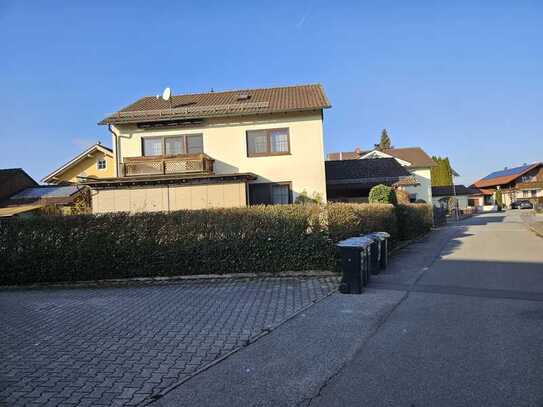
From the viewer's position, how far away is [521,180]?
76.1 meters

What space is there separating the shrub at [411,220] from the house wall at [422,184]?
16919 millimetres

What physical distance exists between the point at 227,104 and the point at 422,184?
92.4ft

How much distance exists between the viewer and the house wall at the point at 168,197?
61.9ft

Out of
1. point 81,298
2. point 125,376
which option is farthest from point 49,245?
point 125,376

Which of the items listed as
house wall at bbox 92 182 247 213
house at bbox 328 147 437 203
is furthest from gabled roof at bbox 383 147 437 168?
house wall at bbox 92 182 247 213

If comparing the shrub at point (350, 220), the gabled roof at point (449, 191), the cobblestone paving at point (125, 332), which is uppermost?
the gabled roof at point (449, 191)

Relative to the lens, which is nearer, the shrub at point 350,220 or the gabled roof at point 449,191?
the shrub at point 350,220

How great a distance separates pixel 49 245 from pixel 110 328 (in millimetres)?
5535

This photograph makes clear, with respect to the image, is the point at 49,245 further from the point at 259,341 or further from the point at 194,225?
the point at 259,341

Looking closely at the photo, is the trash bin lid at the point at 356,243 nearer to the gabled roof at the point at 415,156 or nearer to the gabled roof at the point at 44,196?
the gabled roof at the point at 44,196

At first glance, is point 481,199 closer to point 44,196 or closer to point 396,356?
point 44,196

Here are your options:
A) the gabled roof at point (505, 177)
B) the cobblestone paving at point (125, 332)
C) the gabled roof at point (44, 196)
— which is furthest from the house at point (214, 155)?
the gabled roof at point (505, 177)

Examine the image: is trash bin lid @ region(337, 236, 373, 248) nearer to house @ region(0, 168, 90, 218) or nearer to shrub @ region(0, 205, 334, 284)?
shrub @ region(0, 205, 334, 284)

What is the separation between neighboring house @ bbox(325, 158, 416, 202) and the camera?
28.6 metres
